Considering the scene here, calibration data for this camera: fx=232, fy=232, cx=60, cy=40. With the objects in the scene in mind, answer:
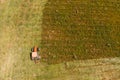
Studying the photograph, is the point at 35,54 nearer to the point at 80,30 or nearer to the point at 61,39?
the point at 61,39

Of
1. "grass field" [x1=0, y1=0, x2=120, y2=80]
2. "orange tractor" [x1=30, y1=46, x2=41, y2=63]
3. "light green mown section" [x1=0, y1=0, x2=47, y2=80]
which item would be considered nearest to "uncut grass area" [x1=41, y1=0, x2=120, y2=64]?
"grass field" [x1=0, y1=0, x2=120, y2=80]

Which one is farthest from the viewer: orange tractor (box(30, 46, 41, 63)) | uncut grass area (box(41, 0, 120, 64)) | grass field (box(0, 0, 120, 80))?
uncut grass area (box(41, 0, 120, 64))

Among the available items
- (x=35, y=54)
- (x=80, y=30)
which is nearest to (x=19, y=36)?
(x=35, y=54)

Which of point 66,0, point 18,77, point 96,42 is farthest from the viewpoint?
point 66,0

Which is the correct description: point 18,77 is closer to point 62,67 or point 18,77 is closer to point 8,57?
point 8,57

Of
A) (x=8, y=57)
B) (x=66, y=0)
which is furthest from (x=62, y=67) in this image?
(x=66, y=0)

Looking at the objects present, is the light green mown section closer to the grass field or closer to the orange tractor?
the grass field

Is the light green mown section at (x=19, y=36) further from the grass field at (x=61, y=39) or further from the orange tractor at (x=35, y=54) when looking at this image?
the orange tractor at (x=35, y=54)

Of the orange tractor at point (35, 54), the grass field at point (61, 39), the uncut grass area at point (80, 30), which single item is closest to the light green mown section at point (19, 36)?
the grass field at point (61, 39)
